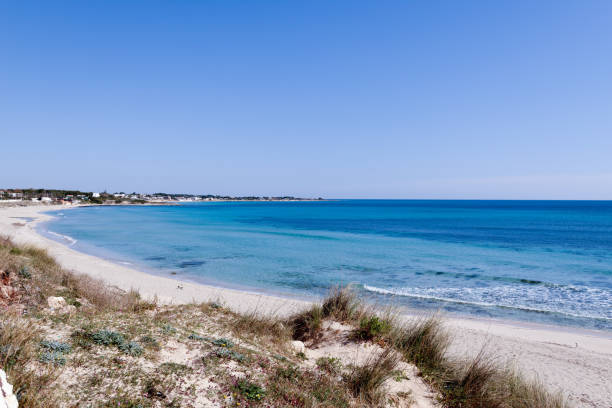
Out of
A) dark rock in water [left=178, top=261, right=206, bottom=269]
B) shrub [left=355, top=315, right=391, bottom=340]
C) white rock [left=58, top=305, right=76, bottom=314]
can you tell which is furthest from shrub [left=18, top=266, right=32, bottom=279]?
dark rock in water [left=178, top=261, right=206, bottom=269]

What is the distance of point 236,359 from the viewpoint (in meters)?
5.54

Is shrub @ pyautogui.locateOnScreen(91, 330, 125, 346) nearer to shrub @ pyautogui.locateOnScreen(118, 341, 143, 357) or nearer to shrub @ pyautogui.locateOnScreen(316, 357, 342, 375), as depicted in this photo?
shrub @ pyautogui.locateOnScreen(118, 341, 143, 357)

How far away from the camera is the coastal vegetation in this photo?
14.2ft

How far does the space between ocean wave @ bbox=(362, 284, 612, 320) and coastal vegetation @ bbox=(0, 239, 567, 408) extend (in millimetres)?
8469

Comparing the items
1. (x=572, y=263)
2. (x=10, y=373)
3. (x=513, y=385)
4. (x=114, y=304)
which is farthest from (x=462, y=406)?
(x=572, y=263)

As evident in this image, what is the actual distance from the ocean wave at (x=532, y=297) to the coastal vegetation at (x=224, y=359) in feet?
27.8

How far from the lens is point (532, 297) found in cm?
1577

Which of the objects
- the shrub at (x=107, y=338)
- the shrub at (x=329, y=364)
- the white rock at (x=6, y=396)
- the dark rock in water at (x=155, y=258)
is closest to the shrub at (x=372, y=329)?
the shrub at (x=329, y=364)

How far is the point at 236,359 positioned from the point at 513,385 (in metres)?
4.95

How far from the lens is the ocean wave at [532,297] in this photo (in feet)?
46.0

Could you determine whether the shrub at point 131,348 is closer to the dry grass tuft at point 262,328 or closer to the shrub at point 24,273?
the dry grass tuft at point 262,328

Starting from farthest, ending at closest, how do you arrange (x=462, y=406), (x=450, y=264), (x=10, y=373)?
(x=450, y=264) < (x=462, y=406) < (x=10, y=373)

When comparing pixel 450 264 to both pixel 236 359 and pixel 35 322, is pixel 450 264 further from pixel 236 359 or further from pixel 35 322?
pixel 35 322

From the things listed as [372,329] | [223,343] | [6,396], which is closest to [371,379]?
[372,329]
